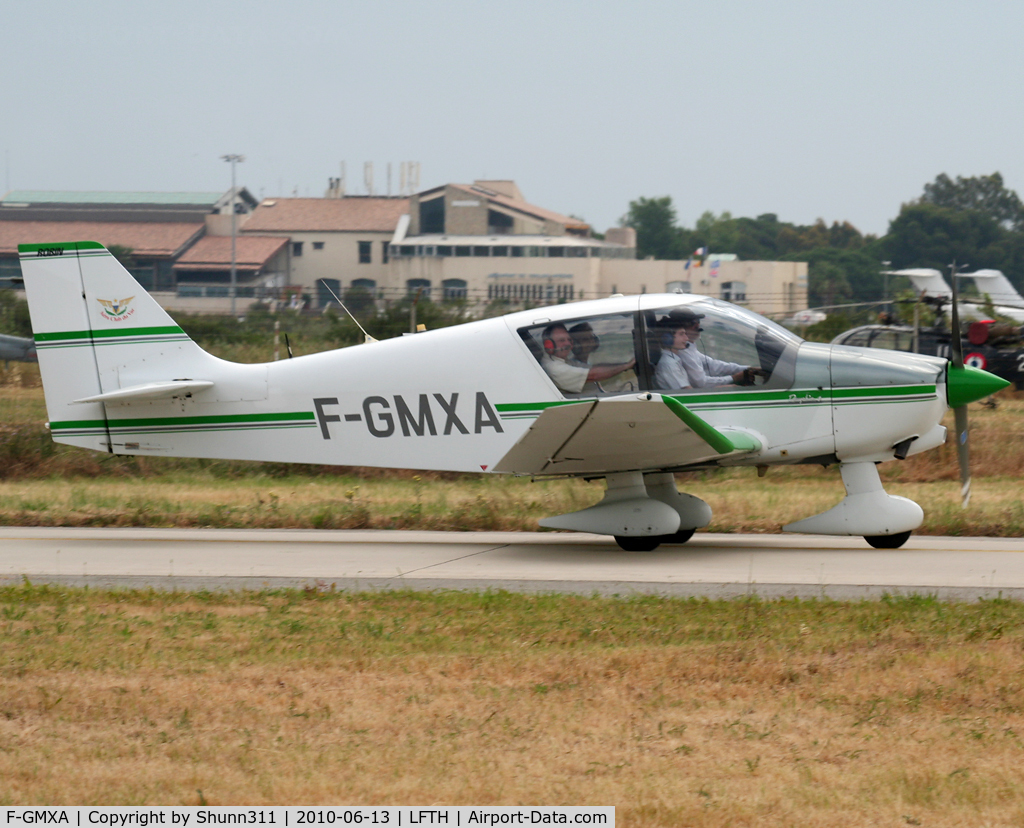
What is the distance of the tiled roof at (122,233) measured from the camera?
85.6 metres

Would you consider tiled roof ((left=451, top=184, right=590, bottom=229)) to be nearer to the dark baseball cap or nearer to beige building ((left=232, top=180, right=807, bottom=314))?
beige building ((left=232, top=180, right=807, bottom=314))

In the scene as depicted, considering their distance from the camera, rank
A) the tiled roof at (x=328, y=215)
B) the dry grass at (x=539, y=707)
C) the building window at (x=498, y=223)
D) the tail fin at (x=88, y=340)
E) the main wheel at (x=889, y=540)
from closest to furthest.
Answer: the dry grass at (x=539, y=707)
the main wheel at (x=889, y=540)
the tail fin at (x=88, y=340)
the tiled roof at (x=328, y=215)
the building window at (x=498, y=223)

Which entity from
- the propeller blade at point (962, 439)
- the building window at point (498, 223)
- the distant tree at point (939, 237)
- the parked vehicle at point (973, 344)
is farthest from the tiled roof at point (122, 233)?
the propeller blade at point (962, 439)

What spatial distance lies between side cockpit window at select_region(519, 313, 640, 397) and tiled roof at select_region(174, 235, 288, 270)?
75988mm

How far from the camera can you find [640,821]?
154 inches

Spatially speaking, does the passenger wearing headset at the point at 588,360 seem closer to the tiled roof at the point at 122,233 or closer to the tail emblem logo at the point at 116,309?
the tail emblem logo at the point at 116,309

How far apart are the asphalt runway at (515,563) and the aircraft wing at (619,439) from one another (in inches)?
32.5

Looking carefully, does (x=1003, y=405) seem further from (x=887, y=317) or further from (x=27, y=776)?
(x=27, y=776)

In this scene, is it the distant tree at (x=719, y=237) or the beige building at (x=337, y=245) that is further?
the distant tree at (x=719, y=237)

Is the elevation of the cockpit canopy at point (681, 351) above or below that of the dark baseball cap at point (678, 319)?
below

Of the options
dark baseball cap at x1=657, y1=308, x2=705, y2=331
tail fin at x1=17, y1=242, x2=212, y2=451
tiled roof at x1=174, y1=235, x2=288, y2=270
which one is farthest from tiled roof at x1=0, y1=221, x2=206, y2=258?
dark baseball cap at x1=657, y1=308, x2=705, y2=331

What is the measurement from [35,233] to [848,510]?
8733 cm

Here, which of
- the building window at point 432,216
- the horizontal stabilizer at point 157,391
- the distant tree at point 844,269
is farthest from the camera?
the building window at point 432,216

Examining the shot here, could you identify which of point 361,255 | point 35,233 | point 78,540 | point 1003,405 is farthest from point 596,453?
point 35,233
